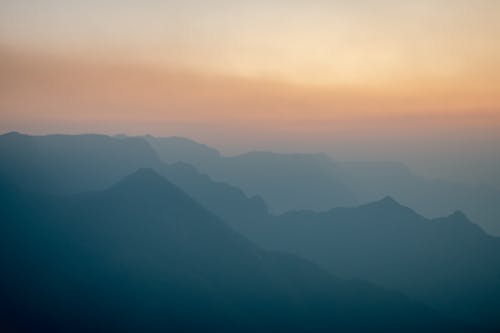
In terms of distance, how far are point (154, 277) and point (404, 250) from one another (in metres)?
99.2

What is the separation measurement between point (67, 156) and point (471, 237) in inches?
6664

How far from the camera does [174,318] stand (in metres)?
84.7

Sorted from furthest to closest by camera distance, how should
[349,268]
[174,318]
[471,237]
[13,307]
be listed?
[471,237]
[349,268]
[174,318]
[13,307]

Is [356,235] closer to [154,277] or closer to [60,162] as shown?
[154,277]

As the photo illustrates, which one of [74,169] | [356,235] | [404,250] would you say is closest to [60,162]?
[74,169]

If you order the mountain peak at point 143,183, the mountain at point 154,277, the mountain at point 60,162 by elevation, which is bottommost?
the mountain at point 154,277

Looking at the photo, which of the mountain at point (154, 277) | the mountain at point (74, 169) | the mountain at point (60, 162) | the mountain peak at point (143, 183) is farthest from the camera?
the mountain at point (74, 169)

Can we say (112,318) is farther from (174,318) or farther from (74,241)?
(74,241)

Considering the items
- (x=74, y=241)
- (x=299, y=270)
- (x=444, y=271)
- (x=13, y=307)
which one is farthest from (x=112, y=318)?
(x=444, y=271)

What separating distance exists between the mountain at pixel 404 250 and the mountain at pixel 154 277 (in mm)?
24063

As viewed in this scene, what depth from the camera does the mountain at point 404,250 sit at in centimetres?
12812

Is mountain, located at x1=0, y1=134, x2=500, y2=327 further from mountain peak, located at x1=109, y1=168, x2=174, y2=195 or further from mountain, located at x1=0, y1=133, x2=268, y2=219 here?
mountain peak, located at x1=109, y1=168, x2=174, y2=195

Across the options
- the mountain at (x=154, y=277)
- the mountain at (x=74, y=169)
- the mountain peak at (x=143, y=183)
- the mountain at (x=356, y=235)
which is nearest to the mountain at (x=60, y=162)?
the mountain at (x=74, y=169)

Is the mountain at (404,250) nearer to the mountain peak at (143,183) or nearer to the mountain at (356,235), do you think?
the mountain at (356,235)
